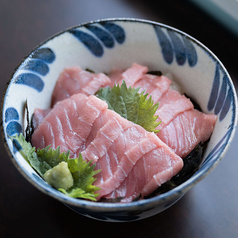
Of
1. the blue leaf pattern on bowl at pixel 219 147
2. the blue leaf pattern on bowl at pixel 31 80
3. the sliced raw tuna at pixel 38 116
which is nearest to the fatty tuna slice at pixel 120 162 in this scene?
the blue leaf pattern on bowl at pixel 219 147

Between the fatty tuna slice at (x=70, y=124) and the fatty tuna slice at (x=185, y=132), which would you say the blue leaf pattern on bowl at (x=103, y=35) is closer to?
the fatty tuna slice at (x=70, y=124)

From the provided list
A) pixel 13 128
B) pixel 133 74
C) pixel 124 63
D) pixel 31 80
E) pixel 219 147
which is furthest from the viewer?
pixel 124 63

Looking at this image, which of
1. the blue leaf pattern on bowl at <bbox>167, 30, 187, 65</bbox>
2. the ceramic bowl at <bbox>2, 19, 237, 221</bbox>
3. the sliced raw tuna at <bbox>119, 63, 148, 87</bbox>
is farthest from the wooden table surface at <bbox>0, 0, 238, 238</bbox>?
the sliced raw tuna at <bbox>119, 63, 148, 87</bbox>

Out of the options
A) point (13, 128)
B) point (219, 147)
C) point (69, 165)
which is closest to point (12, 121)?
point (13, 128)

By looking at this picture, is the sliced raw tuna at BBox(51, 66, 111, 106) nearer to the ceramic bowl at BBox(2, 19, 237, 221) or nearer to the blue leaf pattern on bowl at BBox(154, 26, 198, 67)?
the ceramic bowl at BBox(2, 19, 237, 221)

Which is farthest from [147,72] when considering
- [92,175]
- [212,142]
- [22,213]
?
[22,213]

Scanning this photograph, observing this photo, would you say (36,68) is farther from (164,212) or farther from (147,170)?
(164,212)
